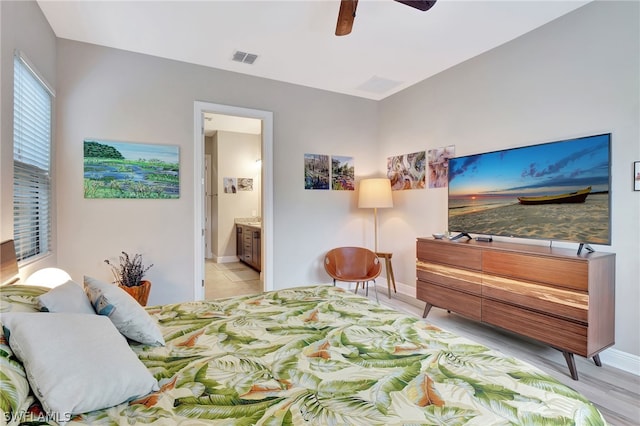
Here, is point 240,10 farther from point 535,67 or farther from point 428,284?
point 428,284

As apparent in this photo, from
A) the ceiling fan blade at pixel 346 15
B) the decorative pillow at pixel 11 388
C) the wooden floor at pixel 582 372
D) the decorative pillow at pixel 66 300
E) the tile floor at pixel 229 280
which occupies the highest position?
the ceiling fan blade at pixel 346 15

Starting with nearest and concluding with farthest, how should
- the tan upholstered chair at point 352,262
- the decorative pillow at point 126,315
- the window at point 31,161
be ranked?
the decorative pillow at point 126,315, the window at point 31,161, the tan upholstered chair at point 352,262

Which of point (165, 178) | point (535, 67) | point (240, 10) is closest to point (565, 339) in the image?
point (535, 67)

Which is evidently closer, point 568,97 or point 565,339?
point 565,339

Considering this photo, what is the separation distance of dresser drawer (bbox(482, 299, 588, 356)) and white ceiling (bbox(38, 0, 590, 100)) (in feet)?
8.06

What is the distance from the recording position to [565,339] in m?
2.31

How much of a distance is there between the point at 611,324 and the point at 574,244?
25.3 inches

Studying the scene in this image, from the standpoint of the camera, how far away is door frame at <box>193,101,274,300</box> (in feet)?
11.9

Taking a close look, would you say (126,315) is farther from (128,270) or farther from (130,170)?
(130,170)

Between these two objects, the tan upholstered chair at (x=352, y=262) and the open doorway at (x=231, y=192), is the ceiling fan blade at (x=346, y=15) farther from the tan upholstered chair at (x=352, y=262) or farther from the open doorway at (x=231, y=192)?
the open doorway at (x=231, y=192)

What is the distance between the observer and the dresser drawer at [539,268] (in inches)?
88.6

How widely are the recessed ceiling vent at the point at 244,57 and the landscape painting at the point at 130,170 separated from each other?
117 cm

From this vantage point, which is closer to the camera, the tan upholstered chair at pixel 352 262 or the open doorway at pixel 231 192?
the tan upholstered chair at pixel 352 262

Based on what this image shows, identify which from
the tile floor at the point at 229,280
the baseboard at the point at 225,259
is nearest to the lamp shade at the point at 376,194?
the tile floor at the point at 229,280
